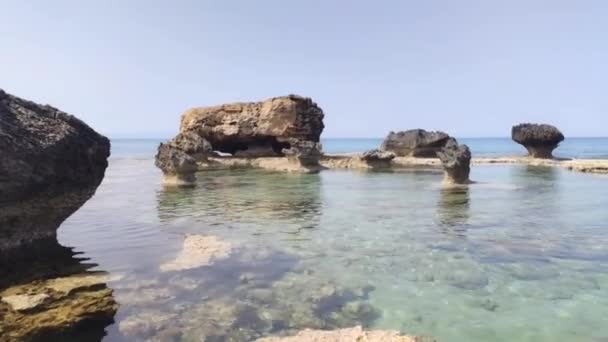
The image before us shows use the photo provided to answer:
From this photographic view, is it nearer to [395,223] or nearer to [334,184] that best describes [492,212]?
[395,223]

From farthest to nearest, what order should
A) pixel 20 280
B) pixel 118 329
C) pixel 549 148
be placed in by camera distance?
pixel 549 148, pixel 20 280, pixel 118 329

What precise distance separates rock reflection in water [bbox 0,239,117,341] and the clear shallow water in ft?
1.17

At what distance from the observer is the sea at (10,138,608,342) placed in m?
7.40

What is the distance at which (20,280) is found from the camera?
898cm

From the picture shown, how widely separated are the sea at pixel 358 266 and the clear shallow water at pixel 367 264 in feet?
0.12

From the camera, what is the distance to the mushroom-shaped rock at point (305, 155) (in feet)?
125

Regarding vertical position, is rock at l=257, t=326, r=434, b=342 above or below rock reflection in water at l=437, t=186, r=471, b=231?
below

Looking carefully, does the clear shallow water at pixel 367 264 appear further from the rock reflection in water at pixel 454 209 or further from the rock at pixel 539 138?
the rock at pixel 539 138

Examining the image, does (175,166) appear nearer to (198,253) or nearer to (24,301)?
(198,253)

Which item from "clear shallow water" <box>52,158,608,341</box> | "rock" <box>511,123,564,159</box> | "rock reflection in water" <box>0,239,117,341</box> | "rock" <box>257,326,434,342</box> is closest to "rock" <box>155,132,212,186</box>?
"clear shallow water" <box>52,158,608,341</box>

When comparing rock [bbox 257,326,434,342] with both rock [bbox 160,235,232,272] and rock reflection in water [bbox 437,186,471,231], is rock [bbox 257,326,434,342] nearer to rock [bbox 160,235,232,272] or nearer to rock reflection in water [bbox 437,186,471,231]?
rock [bbox 160,235,232,272]

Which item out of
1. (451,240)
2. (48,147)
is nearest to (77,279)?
(48,147)

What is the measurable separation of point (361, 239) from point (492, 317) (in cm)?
605

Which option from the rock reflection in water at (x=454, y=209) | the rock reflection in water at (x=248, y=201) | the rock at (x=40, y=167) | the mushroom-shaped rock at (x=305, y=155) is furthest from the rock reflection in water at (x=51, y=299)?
the mushroom-shaped rock at (x=305, y=155)
